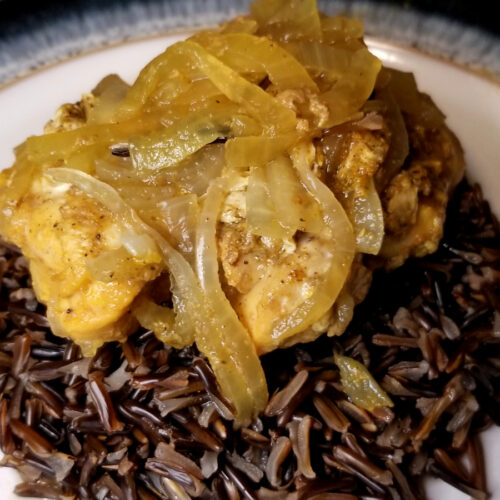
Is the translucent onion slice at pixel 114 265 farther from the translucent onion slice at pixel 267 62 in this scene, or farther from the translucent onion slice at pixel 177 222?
the translucent onion slice at pixel 267 62

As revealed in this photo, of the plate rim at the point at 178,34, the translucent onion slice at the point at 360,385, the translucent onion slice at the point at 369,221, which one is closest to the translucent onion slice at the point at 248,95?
the translucent onion slice at the point at 369,221

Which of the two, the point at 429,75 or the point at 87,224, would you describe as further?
the point at 429,75

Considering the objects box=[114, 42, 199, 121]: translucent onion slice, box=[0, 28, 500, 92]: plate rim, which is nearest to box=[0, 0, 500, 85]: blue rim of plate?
box=[0, 28, 500, 92]: plate rim

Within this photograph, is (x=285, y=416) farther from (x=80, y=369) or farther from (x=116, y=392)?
(x=80, y=369)

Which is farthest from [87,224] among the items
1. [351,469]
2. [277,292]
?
[351,469]

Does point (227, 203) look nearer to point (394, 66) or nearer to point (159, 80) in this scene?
point (159, 80)

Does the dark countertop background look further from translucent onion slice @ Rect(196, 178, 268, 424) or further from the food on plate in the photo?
translucent onion slice @ Rect(196, 178, 268, 424)
